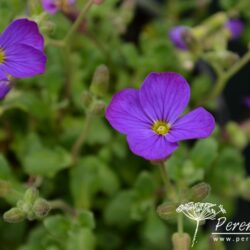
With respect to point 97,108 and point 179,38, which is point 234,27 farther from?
point 97,108

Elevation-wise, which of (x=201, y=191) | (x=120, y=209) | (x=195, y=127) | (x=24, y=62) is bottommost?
(x=120, y=209)

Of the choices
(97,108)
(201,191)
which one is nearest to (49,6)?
(97,108)

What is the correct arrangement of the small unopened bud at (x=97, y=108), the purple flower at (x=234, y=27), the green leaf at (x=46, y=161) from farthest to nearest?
the purple flower at (x=234, y=27), the green leaf at (x=46, y=161), the small unopened bud at (x=97, y=108)

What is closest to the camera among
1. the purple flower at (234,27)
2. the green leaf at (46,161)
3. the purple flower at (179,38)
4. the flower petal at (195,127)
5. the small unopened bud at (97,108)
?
the flower petal at (195,127)

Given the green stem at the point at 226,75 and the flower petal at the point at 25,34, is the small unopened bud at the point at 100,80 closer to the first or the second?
the flower petal at the point at 25,34

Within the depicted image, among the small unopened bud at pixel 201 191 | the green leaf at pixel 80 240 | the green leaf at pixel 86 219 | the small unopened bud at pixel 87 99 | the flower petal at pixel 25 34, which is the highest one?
the flower petal at pixel 25 34

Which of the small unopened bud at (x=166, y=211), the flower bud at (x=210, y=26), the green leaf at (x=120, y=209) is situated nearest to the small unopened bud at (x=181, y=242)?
the small unopened bud at (x=166, y=211)

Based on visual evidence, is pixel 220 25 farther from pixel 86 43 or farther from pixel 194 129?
pixel 194 129
